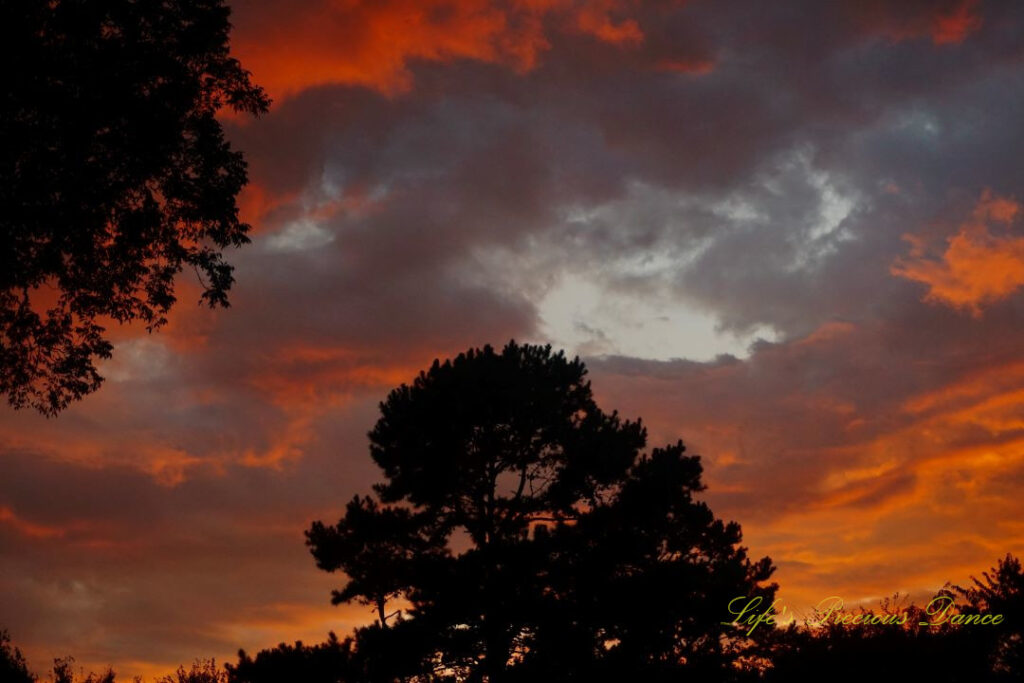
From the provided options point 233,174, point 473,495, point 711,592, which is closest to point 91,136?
point 233,174

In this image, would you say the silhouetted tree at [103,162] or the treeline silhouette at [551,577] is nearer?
the silhouetted tree at [103,162]

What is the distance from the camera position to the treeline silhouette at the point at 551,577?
1103 inches

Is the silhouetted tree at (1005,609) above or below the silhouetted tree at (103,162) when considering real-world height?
below

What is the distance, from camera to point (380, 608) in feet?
99.9

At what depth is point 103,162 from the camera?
18.7m

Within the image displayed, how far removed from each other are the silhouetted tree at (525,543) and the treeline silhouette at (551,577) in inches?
2.0

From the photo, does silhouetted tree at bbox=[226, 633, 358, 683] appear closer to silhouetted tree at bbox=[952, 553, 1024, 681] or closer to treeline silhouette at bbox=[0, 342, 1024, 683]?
treeline silhouette at bbox=[0, 342, 1024, 683]

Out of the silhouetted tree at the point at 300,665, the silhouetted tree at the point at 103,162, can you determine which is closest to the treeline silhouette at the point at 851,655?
the silhouetted tree at the point at 300,665

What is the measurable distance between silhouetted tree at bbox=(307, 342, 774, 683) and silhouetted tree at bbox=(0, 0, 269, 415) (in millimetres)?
10834

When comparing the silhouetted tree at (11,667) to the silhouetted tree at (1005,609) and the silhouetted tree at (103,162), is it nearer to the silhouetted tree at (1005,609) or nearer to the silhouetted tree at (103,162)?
the silhouetted tree at (103,162)

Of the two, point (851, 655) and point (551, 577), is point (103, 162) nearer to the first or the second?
point (551, 577)

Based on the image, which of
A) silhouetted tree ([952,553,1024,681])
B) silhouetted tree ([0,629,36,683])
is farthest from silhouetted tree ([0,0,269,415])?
silhouetted tree ([952,553,1024,681])

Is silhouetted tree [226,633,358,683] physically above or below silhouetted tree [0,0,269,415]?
below

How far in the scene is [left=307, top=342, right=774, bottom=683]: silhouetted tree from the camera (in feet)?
91.7
